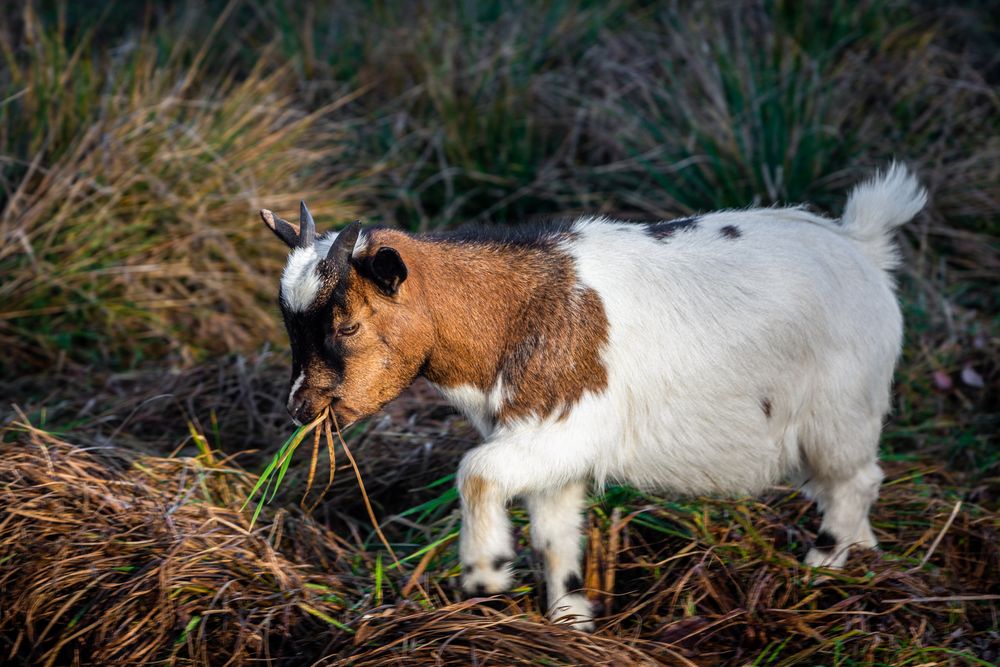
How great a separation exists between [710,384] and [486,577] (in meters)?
0.97

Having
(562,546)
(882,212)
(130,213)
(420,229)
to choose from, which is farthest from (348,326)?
(420,229)

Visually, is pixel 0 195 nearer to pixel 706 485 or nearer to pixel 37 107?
pixel 37 107

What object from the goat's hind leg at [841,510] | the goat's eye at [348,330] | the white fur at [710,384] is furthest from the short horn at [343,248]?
the goat's hind leg at [841,510]

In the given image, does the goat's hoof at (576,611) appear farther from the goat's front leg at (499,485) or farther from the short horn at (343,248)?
the short horn at (343,248)

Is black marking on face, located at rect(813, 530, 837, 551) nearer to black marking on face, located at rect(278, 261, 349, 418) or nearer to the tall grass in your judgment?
black marking on face, located at rect(278, 261, 349, 418)

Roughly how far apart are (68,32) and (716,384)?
7.90 metres

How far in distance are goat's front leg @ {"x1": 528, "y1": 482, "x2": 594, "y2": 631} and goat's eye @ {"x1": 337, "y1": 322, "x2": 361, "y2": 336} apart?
2.81ft

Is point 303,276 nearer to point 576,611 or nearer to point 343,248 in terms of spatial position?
point 343,248

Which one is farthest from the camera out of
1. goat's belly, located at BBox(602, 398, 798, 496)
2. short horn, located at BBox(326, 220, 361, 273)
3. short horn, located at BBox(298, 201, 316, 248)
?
goat's belly, located at BBox(602, 398, 798, 496)

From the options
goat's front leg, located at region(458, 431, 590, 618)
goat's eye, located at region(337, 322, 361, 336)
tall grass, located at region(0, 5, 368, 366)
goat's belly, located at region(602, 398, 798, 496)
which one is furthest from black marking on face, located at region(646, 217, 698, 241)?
tall grass, located at region(0, 5, 368, 366)

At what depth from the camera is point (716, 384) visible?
12.0ft

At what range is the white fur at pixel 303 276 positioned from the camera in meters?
3.34

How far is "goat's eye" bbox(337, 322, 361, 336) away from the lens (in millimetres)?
3350

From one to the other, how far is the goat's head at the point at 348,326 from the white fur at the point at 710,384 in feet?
0.93
